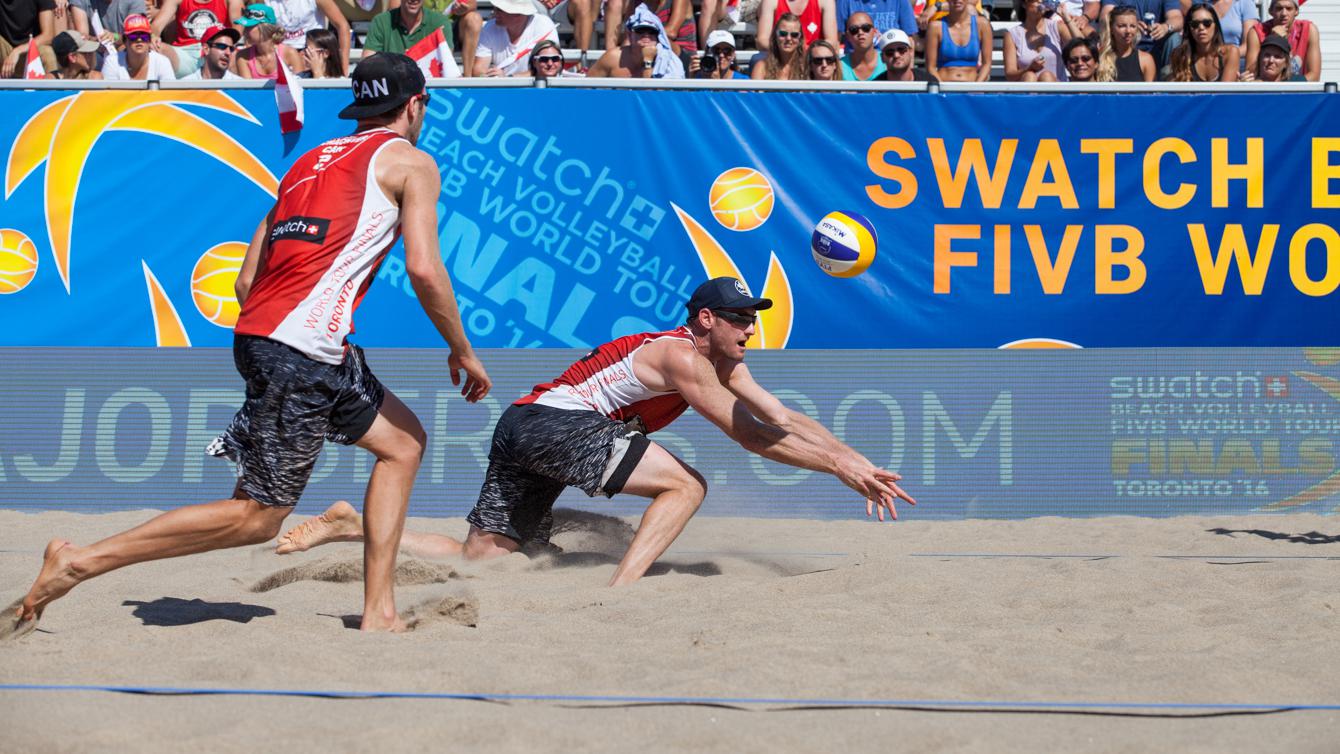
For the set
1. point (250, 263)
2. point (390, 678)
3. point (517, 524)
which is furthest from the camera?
point (517, 524)

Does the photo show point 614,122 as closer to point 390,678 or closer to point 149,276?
point 149,276

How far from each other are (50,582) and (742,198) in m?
4.67

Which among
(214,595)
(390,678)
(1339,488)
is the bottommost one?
(1339,488)

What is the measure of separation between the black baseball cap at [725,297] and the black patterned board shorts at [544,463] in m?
0.58

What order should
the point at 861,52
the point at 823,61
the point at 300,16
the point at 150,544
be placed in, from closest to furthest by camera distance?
the point at 150,544 < the point at 823,61 < the point at 861,52 < the point at 300,16

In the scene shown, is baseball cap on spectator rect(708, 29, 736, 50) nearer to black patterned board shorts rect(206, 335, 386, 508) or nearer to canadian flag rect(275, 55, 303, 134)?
canadian flag rect(275, 55, 303, 134)

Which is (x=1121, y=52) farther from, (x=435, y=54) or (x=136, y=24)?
(x=136, y=24)

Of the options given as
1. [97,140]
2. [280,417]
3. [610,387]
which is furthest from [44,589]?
[97,140]

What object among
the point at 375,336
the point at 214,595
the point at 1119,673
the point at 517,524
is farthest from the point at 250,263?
the point at 375,336

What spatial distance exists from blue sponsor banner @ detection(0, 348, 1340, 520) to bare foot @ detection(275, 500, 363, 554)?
2035mm

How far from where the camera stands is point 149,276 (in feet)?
25.0

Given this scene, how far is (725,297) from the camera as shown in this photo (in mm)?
5484

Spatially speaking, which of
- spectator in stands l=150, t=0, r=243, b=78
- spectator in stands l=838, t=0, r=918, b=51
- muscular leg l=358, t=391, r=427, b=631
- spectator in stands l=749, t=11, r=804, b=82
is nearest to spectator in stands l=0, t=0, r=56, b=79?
spectator in stands l=150, t=0, r=243, b=78

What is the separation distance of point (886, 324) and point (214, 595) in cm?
405
